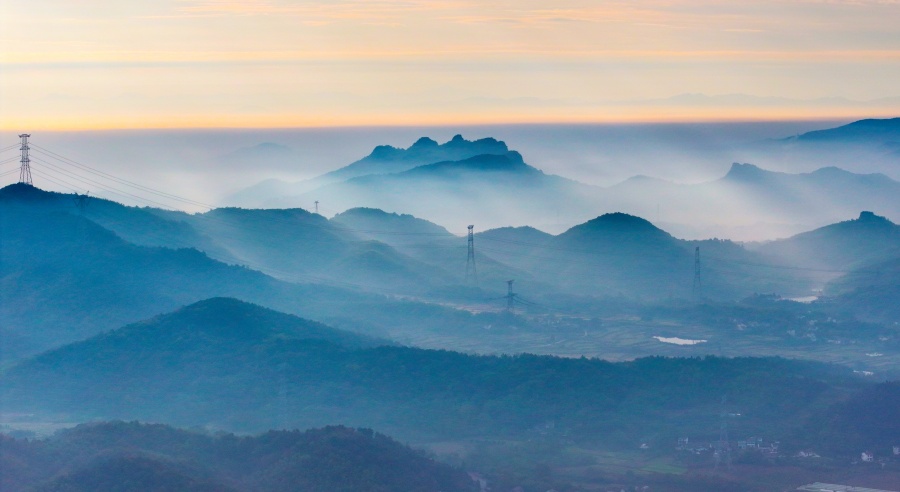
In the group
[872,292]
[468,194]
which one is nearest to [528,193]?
[468,194]

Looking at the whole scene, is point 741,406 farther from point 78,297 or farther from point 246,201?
point 246,201

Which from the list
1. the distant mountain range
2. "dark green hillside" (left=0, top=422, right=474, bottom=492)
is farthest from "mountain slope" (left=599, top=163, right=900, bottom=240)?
"dark green hillside" (left=0, top=422, right=474, bottom=492)

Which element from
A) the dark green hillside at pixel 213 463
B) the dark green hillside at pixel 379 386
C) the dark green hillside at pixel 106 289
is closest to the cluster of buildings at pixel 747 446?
the dark green hillside at pixel 379 386

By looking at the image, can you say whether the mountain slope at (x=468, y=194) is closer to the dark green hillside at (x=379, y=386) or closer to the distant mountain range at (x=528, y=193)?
the distant mountain range at (x=528, y=193)

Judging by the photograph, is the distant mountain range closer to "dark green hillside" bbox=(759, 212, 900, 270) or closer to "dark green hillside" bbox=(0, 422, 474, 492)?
"dark green hillside" bbox=(759, 212, 900, 270)

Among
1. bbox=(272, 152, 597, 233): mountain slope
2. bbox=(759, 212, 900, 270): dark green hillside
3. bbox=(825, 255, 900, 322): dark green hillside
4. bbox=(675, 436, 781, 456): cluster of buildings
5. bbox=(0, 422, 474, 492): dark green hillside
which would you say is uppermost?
bbox=(272, 152, 597, 233): mountain slope

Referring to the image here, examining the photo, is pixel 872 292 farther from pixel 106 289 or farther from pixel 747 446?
pixel 106 289
